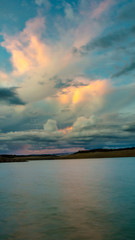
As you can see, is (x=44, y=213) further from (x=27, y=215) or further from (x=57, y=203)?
(x=57, y=203)

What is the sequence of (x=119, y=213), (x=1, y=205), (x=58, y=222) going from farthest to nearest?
1. (x=1, y=205)
2. (x=119, y=213)
3. (x=58, y=222)

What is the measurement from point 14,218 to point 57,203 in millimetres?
7224

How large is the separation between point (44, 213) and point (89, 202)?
7.07 m

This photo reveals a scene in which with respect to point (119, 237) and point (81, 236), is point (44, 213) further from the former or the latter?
point (119, 237)

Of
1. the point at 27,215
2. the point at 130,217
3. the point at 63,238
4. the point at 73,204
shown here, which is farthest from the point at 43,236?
the point at 73,204

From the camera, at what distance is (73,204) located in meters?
24.8

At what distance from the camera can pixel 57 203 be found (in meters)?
25.4

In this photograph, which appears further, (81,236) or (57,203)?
(57,203)

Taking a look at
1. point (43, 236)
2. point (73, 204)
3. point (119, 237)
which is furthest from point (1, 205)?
point (119, 237)

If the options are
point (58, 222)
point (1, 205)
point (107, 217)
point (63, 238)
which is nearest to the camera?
point (63, 238)

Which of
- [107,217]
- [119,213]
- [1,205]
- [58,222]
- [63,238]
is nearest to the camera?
[63,238]

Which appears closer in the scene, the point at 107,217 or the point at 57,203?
the point at 107,217

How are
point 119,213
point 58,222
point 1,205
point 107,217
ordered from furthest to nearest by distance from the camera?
point 1,205 → point 119,213 → point 107,217 → point 58,222

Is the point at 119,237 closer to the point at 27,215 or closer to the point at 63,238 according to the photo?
the point at 63,238
